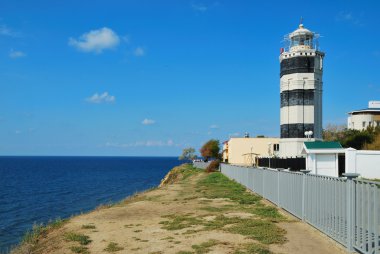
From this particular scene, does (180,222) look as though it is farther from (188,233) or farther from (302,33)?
(302,33)

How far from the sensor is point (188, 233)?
1170cm

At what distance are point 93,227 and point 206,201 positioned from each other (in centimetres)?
769

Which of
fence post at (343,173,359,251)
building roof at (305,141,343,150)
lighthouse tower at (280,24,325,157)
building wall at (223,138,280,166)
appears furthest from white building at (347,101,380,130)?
fence post at (343,173,359,251)

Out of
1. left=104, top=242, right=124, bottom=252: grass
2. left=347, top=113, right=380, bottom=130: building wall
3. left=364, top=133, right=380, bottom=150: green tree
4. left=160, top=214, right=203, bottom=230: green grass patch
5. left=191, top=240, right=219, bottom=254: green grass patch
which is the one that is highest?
left=347, top=113, right=380, bottom=130: building wall

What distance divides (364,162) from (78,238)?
24871mm

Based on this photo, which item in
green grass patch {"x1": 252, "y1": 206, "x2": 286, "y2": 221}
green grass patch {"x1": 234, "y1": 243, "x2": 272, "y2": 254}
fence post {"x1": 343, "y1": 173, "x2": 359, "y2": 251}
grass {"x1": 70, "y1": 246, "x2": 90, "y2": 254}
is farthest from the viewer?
green grass patch {"x1": 252, "y1": 206, "x2": 286, "y2": 221}

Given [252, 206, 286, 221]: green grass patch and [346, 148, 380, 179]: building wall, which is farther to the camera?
[346, 148, 380, 179]: building wall

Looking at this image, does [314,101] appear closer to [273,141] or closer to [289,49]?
[289,49]

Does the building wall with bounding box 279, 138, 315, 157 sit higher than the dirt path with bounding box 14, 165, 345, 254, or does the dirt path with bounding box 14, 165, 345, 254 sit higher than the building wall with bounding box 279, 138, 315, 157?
the building wall with bounding box 279, 138, 315, 157

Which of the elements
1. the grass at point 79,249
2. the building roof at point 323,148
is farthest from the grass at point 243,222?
the building roof at point 323,148

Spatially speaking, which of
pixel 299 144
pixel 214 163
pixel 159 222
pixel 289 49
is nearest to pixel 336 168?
pixel 299 144

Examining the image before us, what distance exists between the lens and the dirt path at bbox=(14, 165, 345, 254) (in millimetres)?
9891

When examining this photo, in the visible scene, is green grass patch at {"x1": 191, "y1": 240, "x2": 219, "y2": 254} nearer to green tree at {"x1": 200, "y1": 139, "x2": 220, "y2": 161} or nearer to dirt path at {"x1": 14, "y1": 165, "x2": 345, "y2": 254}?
dirt path at {"x1": 14, "y1": 165, "x2": 345, "y2": 254}

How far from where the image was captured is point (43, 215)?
1267 inches
